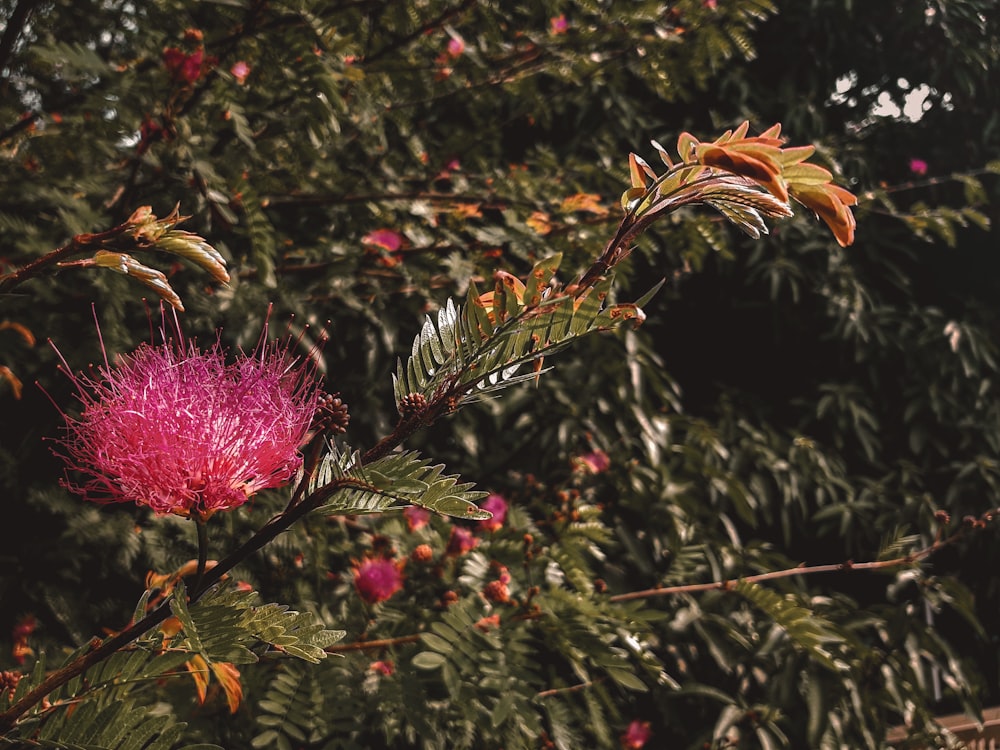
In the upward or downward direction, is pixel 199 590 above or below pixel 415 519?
below

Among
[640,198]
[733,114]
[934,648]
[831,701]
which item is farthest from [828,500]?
[640,198]

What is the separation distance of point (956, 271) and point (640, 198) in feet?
10.4

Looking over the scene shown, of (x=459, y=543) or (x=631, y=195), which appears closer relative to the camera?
(x=631, y=195)

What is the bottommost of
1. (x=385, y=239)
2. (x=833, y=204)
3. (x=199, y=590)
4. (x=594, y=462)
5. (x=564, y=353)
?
(x=199, y=590)

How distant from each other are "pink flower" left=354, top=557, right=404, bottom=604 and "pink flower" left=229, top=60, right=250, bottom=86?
831 mm

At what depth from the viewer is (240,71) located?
1337 millimetres

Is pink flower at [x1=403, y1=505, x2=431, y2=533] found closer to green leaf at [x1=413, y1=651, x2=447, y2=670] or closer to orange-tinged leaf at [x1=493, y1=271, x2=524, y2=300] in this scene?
green leaf at [x1=413, y1=651, x2=447, y2=670]

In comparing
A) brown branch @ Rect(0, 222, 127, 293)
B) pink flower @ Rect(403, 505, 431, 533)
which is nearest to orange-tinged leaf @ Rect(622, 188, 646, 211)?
brown branch @ Rect(0, 222, 127, 293)

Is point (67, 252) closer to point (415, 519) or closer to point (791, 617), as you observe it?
point (415, 519)

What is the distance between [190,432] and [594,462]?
1517 mm

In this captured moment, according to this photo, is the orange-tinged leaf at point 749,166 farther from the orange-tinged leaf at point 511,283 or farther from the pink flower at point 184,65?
the pink flower at point 184,65

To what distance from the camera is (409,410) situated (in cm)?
45

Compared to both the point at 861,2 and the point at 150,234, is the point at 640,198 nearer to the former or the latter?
the point at 150,234

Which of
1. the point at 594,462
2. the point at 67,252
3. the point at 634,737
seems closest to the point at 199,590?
the point at 67,252
